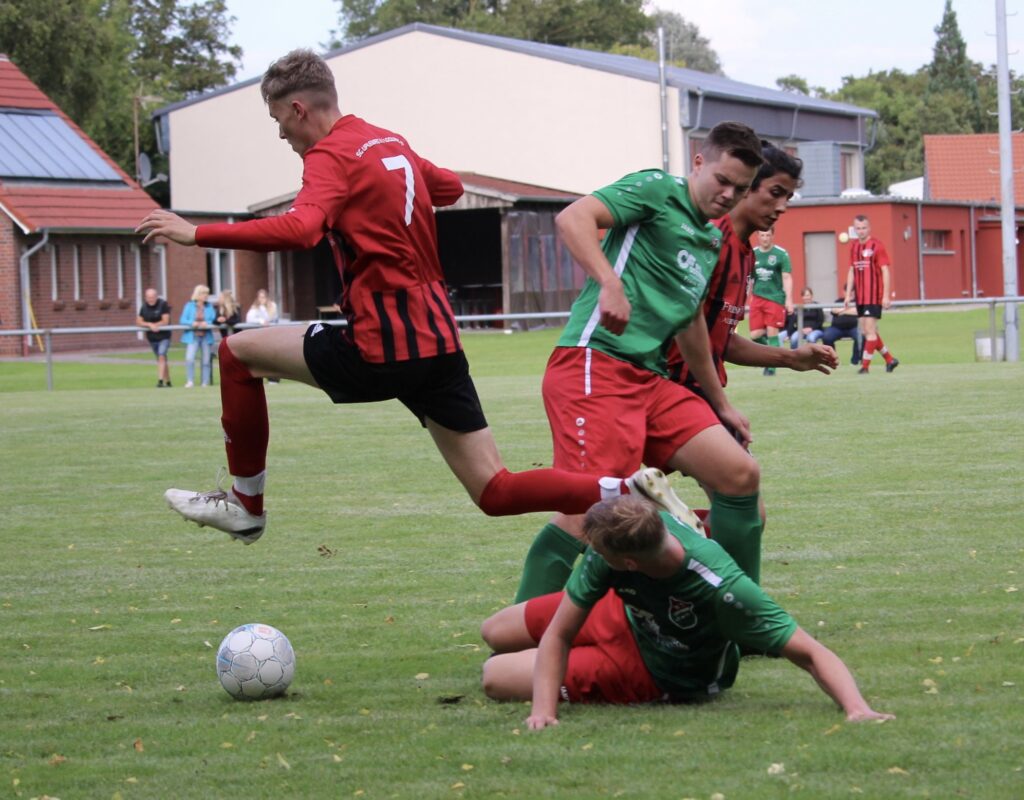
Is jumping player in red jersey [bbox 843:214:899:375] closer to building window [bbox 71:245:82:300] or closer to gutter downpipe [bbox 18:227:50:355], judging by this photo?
gutter downpipe [bbox 18:227:50:355]

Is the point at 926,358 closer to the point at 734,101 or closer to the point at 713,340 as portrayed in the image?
the point at 713,340

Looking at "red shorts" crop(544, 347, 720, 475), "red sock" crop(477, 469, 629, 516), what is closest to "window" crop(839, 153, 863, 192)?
"red shorts" crop(544, 347, 720, 475)

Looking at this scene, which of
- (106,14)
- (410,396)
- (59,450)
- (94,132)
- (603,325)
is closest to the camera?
(603,325)

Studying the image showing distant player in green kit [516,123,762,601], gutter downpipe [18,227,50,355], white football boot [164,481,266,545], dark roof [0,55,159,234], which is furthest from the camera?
dark roof [0,55,159,234]

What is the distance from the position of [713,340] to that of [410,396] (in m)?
1.51

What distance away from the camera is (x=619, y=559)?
5027mm

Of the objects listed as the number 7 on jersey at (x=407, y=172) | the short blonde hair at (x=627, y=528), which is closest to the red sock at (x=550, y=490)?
the short blonde hair at (x=627, y=528)

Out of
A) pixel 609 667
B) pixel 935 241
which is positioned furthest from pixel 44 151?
pixel 609 667

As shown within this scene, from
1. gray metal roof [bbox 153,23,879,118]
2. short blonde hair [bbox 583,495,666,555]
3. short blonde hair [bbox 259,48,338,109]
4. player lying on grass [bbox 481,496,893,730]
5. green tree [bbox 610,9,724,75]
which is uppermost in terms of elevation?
green tree [bbox 610,9,724,75]

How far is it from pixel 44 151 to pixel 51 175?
49.8 inches

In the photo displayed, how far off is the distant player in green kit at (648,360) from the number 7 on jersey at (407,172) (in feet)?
1.91

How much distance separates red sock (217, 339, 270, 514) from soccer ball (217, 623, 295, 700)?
38.6 inches

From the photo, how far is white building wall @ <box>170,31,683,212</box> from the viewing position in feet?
169

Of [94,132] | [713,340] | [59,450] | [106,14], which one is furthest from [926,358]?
[106,14]
